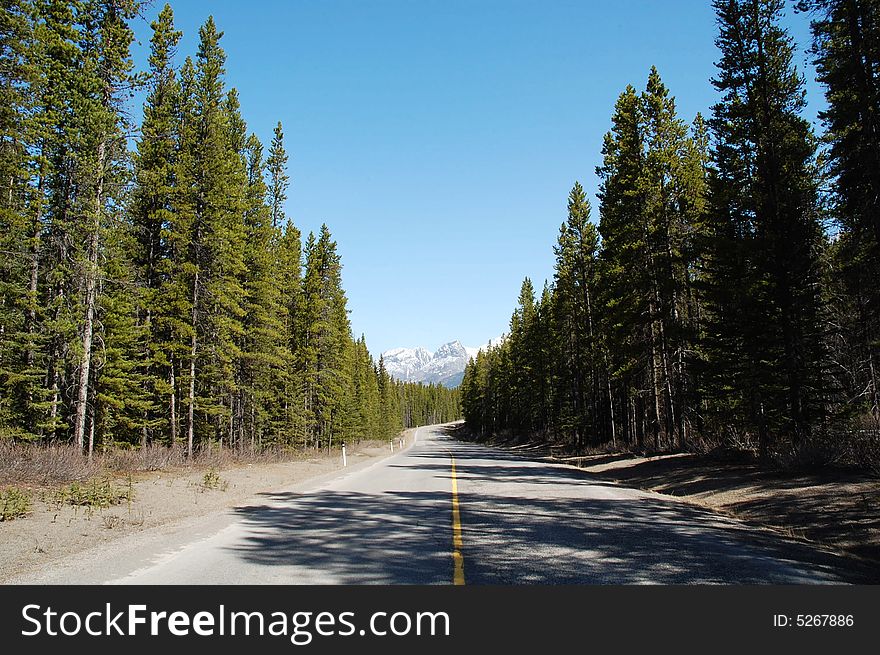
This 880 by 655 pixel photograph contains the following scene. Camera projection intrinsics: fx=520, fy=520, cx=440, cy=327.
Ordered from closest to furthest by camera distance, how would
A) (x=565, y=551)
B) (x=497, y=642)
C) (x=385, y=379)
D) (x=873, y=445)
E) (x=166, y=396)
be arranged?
(x=497, y=642) → (x=565, y=551) → (x=873, y=445) → (x=166, y=396) → (x=385, y=379)

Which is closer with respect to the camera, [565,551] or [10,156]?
[565,551]

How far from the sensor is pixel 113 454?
17.9m

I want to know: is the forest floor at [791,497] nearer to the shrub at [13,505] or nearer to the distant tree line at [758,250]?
the distant tree line at [758,250]

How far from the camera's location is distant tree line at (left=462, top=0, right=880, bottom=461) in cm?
1473

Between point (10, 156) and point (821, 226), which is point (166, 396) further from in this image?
point (821, 226)

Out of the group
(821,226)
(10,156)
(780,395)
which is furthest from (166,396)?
(821,226)

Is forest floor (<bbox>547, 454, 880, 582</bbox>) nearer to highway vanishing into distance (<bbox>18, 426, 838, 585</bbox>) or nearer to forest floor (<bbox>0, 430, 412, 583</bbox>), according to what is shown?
highway vanishing into distance (<bbox>18, 426, 838, 585</bbox>)

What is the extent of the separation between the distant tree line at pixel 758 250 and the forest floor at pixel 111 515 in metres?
15.6

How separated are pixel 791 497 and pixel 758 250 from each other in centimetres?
1042

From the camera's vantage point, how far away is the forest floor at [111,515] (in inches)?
299

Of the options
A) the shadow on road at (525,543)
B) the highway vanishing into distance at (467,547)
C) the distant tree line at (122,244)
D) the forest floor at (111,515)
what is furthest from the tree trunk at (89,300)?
the shadow on road at (525,543)

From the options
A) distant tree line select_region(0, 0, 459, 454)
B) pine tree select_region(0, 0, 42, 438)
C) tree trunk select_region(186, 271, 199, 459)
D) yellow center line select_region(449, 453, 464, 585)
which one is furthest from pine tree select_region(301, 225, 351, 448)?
yellow center line select_region(449, 453, 464, 585)

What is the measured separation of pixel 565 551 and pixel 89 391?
2413cm

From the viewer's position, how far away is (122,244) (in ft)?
75.6
